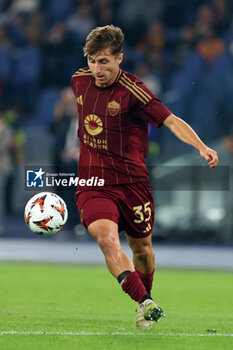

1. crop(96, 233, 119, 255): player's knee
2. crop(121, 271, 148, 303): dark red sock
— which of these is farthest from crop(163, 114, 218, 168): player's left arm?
crop(121, 271, 148, 303): dark red sock

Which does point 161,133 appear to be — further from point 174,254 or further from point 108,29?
point 108,29

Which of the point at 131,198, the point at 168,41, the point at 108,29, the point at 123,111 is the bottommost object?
the point at 131,198

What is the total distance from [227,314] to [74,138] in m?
7.53

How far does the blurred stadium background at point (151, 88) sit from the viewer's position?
1455 centimetres

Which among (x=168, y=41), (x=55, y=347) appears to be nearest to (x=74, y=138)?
(x=168, y=41)

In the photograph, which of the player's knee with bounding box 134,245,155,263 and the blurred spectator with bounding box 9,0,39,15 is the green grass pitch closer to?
the player's knee with bounding box 134,245,155,263

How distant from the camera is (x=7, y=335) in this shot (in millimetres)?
5602

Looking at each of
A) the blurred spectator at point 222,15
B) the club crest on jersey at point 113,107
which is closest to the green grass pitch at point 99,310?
the club crest on jersey at point 113,107

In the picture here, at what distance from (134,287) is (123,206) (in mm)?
707

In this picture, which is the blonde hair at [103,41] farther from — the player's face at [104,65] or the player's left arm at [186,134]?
the player's left arm at [186,134]

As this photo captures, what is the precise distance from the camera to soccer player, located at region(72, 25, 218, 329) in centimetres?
618

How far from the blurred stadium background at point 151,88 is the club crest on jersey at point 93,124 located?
8070 mm

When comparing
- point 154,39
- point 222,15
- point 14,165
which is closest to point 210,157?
point 14,165

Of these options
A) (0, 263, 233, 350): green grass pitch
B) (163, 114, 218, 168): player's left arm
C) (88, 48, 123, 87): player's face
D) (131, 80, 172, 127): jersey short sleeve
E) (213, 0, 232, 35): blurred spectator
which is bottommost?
(0, 263, 233, 350): green grass pitch
